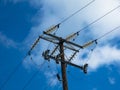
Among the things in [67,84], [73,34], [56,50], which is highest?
[73,34]

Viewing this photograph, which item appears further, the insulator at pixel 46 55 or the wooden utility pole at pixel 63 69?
the insulator at pixel 46 55

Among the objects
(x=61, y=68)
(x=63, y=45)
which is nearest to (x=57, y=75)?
(x=61, y=68)

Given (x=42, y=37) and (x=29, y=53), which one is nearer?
(x=42, y=37)

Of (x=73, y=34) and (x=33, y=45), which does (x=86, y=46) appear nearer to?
(x=73, y=34)

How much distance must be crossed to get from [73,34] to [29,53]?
3.34 meters

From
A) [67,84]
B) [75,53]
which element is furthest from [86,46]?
[67,84]

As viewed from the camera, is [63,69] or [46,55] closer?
[63,69]

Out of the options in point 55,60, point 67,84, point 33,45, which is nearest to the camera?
point 67,84

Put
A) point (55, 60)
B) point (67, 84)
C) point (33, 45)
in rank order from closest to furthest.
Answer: point (67, 84), point (55, 60), point (33, 45)

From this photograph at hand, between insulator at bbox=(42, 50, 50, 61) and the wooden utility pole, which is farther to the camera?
insulator at bbox=(42, 50, 50, 61)

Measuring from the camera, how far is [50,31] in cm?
1723

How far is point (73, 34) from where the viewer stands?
17.8 m

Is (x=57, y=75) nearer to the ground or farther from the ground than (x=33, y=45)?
nearer to the ground

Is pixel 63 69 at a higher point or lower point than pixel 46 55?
lower
